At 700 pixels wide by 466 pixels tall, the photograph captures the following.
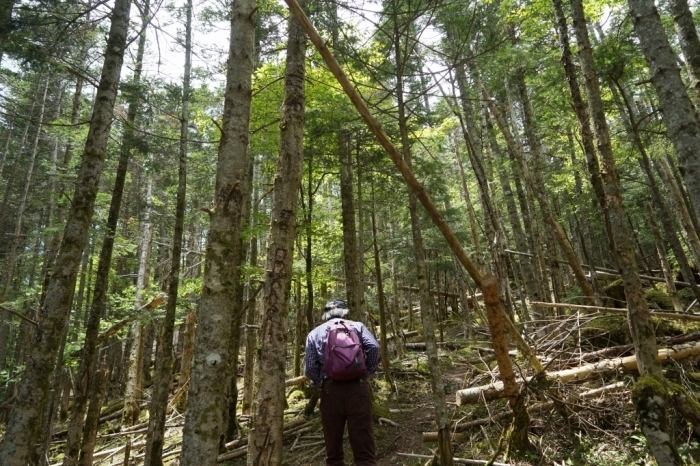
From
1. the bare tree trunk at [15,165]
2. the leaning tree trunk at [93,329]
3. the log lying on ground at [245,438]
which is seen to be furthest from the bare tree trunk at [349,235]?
the bare tree trunk at [15,165]

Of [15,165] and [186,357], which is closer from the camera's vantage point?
[186,357]

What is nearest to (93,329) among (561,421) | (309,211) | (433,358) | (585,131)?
(309,211)

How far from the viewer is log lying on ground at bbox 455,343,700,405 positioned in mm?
5594

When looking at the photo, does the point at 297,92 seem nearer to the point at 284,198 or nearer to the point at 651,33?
the point at 284,198

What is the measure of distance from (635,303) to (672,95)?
9.52ft

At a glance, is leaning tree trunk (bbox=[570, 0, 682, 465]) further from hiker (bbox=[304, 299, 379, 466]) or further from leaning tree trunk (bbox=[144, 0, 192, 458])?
leaning tree trunk (bbox=[144, 0, 192, 458])

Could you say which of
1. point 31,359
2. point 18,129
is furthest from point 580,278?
point 18,129

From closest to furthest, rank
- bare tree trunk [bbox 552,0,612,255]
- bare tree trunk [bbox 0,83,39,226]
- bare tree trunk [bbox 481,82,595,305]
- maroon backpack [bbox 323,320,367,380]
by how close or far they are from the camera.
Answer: maroon backpack [bbox 323,320,367,380]
bare tree trunk [bbox 552,0,612,255]
bare tree trunk [bbox 481,82,595,305]
bare tree trunk [bbox 0,83,39,226]

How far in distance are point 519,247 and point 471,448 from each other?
8.95 meters

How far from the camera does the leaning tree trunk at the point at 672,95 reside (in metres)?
4.67

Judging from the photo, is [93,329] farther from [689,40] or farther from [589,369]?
[689,40]

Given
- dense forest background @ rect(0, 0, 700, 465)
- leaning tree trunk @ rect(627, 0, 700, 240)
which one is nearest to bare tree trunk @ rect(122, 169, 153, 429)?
dense forest background @ rect(0, 0, 700, 465)

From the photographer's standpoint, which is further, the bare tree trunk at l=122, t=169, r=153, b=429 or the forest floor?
the bare tree trunk at l=122, t=169, r=153, b=429

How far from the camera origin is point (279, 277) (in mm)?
4387
